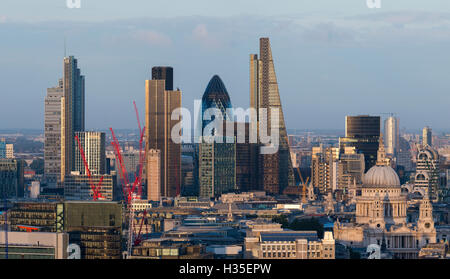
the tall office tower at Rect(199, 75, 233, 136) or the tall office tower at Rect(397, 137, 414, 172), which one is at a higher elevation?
the tall office tower at Rect(199, 75, 233, 136)

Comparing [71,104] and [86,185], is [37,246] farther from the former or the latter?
[71,104]

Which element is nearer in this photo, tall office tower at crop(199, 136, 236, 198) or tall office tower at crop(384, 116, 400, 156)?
tall office tower at crop(199, 136, 236, 198)

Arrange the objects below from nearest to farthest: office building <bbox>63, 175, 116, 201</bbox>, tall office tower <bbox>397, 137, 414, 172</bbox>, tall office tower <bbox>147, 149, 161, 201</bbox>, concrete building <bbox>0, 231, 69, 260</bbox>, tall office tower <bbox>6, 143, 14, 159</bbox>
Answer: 1. concrete building <bbox>0, 231, 69, 260</bbox>
2. office building <bbox>63, 175, 116, 201</bbox>
3. tall office tower <bbox>147, 149, 161, 201</bbox>
4. tall office tower <bbox>6, 143, 14, 159</bbox>
5. tall office tower <bbox>397, 137, 414, 172</bbox>

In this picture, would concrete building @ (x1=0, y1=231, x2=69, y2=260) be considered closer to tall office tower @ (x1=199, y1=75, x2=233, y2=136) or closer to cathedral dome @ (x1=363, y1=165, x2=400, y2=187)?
cathedral dome @ (x1=363, y1=165, x2=400, y2=187)

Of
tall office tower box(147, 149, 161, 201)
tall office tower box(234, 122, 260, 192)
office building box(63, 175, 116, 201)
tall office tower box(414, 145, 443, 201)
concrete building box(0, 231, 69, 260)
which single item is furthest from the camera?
tall office tower box(234, 122, 260, 192)

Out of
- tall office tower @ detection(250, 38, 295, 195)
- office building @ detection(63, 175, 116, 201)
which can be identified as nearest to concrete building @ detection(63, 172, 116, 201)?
office building @ detection(63, 175, 116, 201)

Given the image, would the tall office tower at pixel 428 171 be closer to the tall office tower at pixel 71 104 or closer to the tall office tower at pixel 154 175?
the tall office tower at pixel 154 175

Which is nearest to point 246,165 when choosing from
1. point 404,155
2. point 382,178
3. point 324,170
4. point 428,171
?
point 324,170
